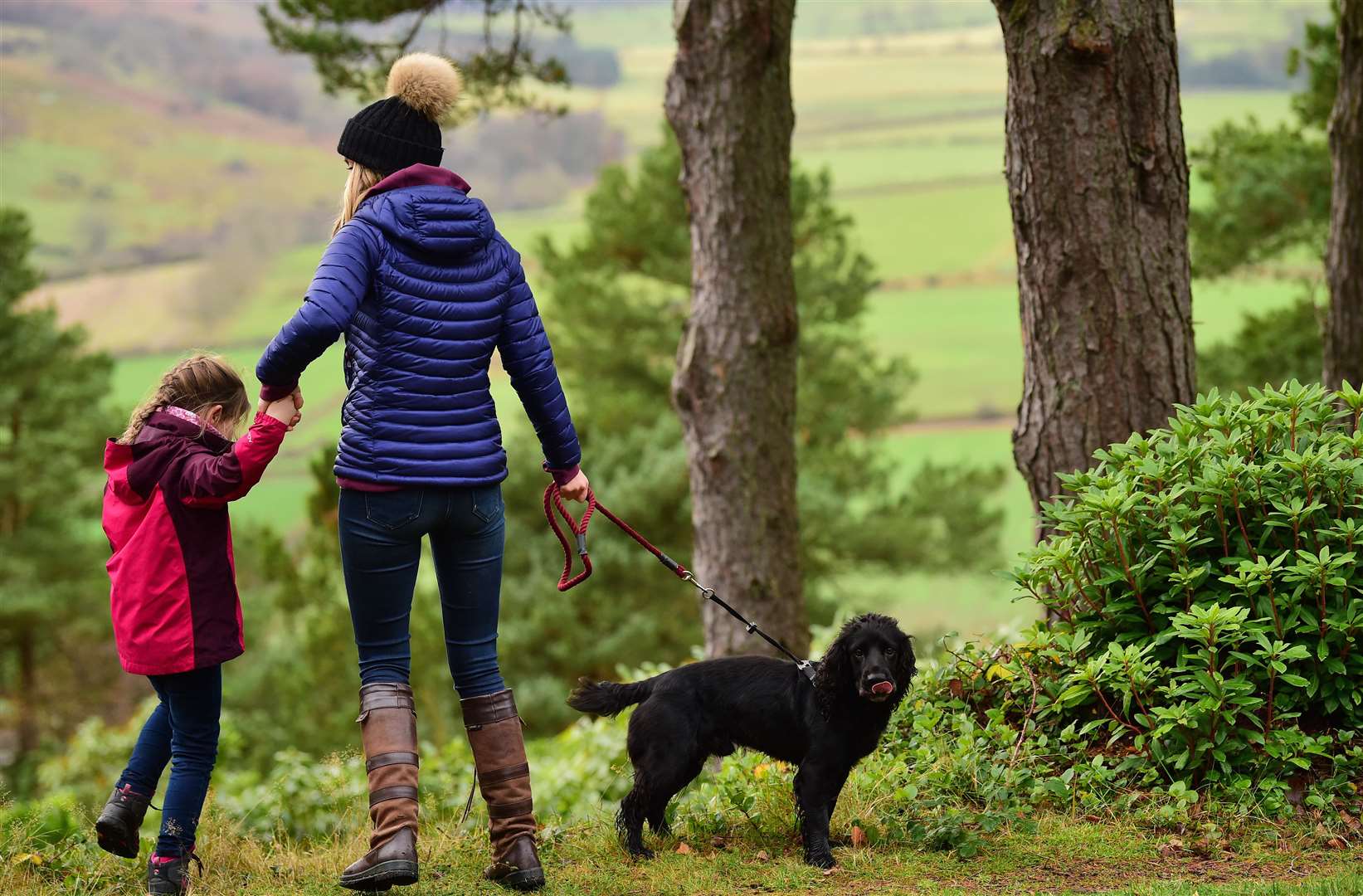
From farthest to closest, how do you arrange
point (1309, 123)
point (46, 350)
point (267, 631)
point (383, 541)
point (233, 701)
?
point (267, 631)
point (233, 701)
point (46, 350)
point (1309, 123)
point (383, 541)

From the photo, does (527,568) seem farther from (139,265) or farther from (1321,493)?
(139,265)

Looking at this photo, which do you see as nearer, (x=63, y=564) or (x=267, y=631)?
(x=63, y=564)

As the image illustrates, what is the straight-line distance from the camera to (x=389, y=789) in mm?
3916

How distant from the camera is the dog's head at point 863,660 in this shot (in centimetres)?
419

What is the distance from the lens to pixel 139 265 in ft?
181

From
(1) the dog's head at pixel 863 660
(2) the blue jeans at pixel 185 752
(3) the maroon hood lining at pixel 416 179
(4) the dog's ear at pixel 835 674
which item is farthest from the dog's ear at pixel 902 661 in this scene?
(2) the blue jeans at pixel 185 752

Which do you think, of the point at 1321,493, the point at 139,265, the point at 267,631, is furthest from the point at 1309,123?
the point at 139,265

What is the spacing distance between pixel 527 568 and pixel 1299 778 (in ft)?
53.3

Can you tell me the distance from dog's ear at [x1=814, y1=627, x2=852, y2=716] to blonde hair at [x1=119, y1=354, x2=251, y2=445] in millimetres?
2062

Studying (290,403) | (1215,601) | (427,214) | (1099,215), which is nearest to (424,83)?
(427,214)

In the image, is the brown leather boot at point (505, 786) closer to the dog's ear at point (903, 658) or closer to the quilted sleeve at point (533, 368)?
the quilted sleeve at point (533, 368)

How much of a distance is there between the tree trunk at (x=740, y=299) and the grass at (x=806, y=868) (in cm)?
344


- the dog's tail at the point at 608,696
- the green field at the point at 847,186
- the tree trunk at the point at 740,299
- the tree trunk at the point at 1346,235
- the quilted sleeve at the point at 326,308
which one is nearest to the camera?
the quilted sleeve at the point at 326,308

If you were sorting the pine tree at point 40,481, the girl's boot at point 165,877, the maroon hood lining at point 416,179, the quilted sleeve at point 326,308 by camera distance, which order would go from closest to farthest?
the quilted sleeve at point 326,308, the maroon hood lining at point 416,179, the girl's boot at point 165,877, the pine tree at point 40,481
